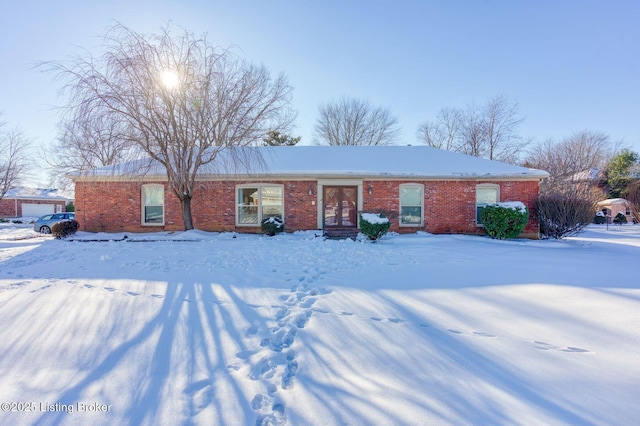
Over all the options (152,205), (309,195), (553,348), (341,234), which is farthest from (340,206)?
(553,348)

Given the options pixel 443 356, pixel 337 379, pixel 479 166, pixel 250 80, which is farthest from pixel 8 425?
pixel 479 166

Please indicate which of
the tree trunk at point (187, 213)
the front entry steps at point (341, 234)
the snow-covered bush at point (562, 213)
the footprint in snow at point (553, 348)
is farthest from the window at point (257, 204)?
the snow-covered bush at point (562, 213)

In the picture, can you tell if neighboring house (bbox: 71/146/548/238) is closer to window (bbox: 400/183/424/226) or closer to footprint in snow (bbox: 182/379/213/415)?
window (bbox: 400/183/424/226)

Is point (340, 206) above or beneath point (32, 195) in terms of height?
beneath

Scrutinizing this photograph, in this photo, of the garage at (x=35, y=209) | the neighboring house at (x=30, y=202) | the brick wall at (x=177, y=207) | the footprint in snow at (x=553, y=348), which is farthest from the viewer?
the garage at (x=35, y=209)

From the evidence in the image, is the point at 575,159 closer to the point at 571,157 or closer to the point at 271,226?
the point at 571,157

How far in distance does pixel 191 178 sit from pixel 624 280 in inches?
501

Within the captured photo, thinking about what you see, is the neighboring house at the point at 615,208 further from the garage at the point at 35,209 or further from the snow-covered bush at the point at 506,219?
the garage at the point at 35,209

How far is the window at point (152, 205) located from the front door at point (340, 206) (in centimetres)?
766

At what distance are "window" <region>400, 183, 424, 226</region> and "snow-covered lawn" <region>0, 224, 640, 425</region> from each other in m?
7.01

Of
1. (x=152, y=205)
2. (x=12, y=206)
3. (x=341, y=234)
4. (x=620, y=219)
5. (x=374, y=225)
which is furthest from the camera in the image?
(x=12, y=206)

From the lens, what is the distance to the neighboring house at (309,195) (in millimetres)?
12602

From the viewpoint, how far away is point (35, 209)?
115ft

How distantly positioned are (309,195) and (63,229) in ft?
33.8
